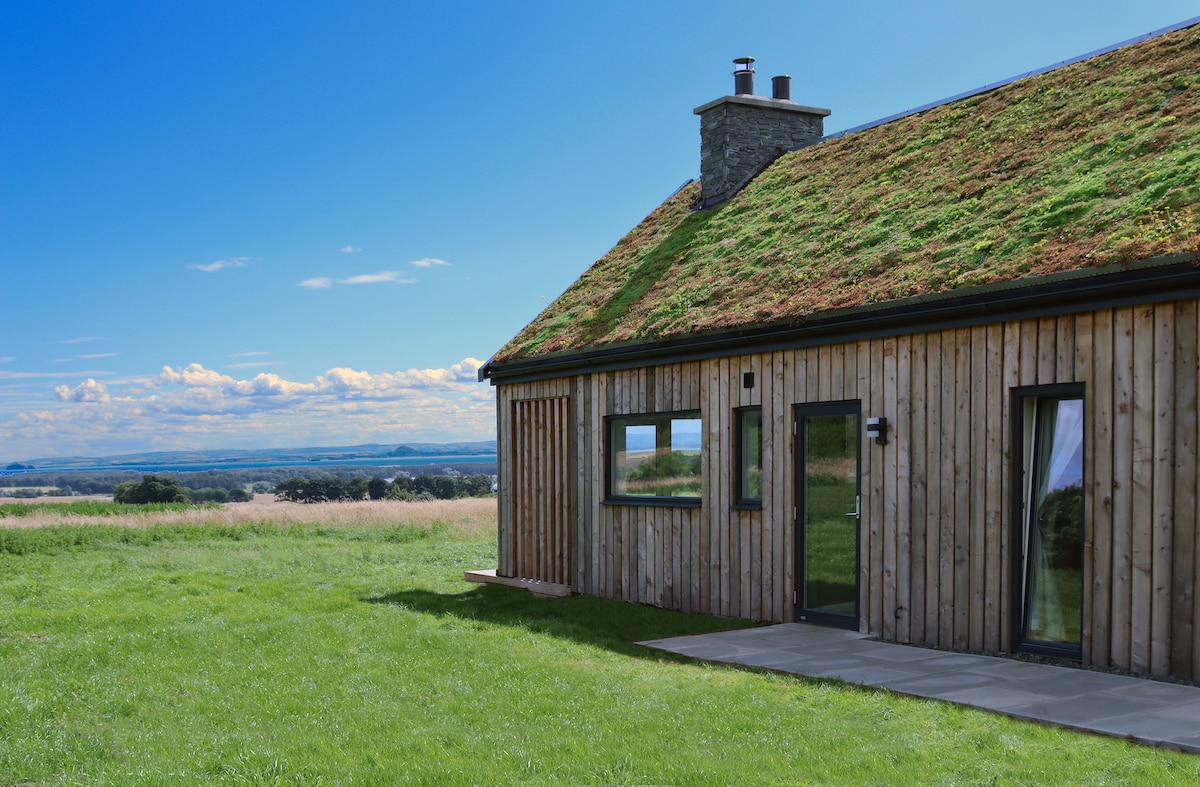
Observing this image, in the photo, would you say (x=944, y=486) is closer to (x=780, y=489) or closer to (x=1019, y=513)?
(x=1019, y=513)

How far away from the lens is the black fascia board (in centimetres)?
745

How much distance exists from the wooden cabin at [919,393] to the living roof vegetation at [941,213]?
4cm

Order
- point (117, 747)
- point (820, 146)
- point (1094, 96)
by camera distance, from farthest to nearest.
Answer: point (820, 146)
point (1094, 96)
point (117, 747)

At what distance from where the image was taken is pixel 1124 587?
7699 mm

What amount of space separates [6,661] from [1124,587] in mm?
9089

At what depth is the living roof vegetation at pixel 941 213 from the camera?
855 centimetres

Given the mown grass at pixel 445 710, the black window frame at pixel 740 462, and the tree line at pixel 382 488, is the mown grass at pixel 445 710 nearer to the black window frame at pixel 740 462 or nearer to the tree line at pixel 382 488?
the black window frame at pixel 740 462

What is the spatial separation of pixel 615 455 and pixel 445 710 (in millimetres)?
6755

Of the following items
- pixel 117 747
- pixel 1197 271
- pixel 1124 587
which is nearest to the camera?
pixel 117 747

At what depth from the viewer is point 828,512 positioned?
10.4 meters

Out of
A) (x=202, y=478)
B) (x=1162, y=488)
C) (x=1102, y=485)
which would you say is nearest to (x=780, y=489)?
(x=1102, y=485)

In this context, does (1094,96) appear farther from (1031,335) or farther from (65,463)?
Result: (65,463)

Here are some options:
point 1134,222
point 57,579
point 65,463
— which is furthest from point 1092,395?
point 65,463

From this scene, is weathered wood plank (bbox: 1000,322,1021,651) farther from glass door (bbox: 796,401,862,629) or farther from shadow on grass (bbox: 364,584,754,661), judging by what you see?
shadow on grass (bbox: 364,584,754,661)
